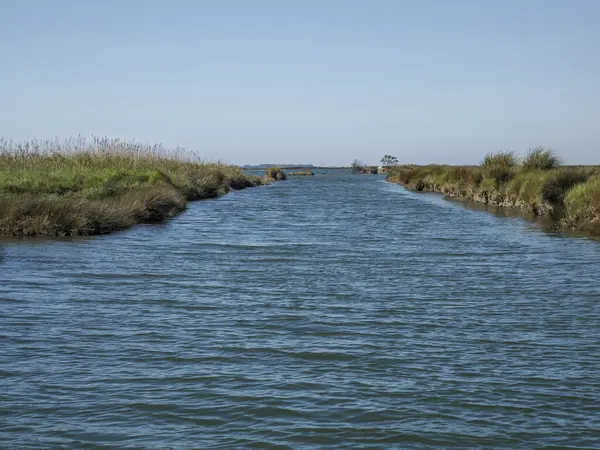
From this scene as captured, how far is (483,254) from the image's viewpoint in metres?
19.0

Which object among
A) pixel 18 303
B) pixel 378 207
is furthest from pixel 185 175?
pixel 18 303

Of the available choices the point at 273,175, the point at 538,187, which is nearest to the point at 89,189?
the point at 538,187

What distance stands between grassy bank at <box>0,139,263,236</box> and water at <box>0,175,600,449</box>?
309 centimetres

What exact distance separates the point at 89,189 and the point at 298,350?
22308 mm

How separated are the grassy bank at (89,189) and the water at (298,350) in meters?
3.09

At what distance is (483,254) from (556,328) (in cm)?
860

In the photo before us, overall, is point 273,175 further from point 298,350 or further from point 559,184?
point 298,350

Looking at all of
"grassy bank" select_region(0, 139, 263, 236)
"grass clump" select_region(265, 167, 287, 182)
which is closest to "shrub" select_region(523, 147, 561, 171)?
"grassy bank" select_region(0, 139, 263, 236)

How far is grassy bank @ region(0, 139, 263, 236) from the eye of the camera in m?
21.7

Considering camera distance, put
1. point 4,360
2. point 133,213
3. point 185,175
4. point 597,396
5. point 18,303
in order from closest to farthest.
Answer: point 597,396 < point 4,360 < point 18,303 < point 133,213 < point 185,175

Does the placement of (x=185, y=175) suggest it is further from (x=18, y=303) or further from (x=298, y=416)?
(x=298, y=416)

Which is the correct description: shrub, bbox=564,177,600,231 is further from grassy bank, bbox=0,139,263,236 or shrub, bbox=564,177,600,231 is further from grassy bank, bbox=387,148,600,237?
grassy bank, bbox=0,139,263,236

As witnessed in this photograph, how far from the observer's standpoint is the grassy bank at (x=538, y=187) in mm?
24453

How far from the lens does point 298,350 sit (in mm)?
9266
